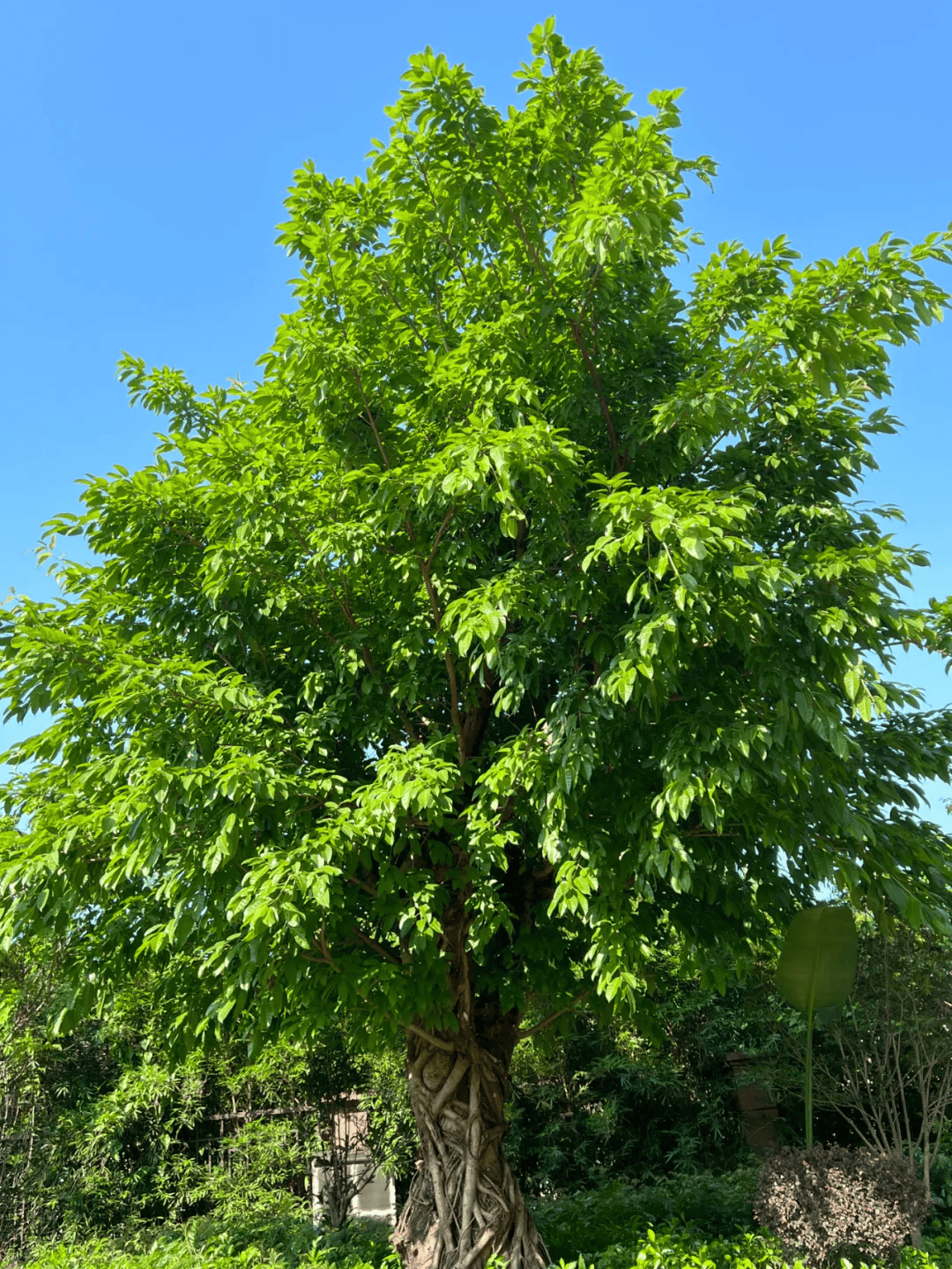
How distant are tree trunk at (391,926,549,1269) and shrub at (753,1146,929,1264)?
1.75m

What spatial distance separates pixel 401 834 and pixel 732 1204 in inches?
A: 207

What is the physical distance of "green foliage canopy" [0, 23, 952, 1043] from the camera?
4.99 meters

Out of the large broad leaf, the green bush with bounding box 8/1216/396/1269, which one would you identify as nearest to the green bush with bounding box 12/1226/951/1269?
the green bush with bounding box 8/1216/396/1269

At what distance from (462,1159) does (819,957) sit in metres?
2.80

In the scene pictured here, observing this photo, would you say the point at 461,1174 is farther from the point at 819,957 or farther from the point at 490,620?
the point at 490,620

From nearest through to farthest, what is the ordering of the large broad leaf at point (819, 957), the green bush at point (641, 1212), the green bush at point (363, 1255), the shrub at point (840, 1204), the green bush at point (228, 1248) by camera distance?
the shrub at point (840, 1204) → the green bush at point (363, 1255) → the large broad leaf at point (819, 957) → the green bush at point (228, 1248) → the green bush at point (641, 1212)

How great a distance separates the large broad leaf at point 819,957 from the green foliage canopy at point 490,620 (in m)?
0.26

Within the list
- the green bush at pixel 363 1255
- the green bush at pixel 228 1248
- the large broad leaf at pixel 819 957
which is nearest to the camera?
the green bush at pixel 363 1255

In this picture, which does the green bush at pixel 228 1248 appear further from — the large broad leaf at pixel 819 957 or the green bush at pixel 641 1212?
the large broad leaf at pixel 819 957

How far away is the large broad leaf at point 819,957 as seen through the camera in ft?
20.6

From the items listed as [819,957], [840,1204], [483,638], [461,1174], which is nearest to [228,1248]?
[461,1174]

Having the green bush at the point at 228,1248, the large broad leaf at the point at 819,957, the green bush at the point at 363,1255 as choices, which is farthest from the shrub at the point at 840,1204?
the green bush at the point at 228,1248

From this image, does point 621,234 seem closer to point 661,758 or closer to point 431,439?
point 431,439

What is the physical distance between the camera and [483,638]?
4.90 metres
